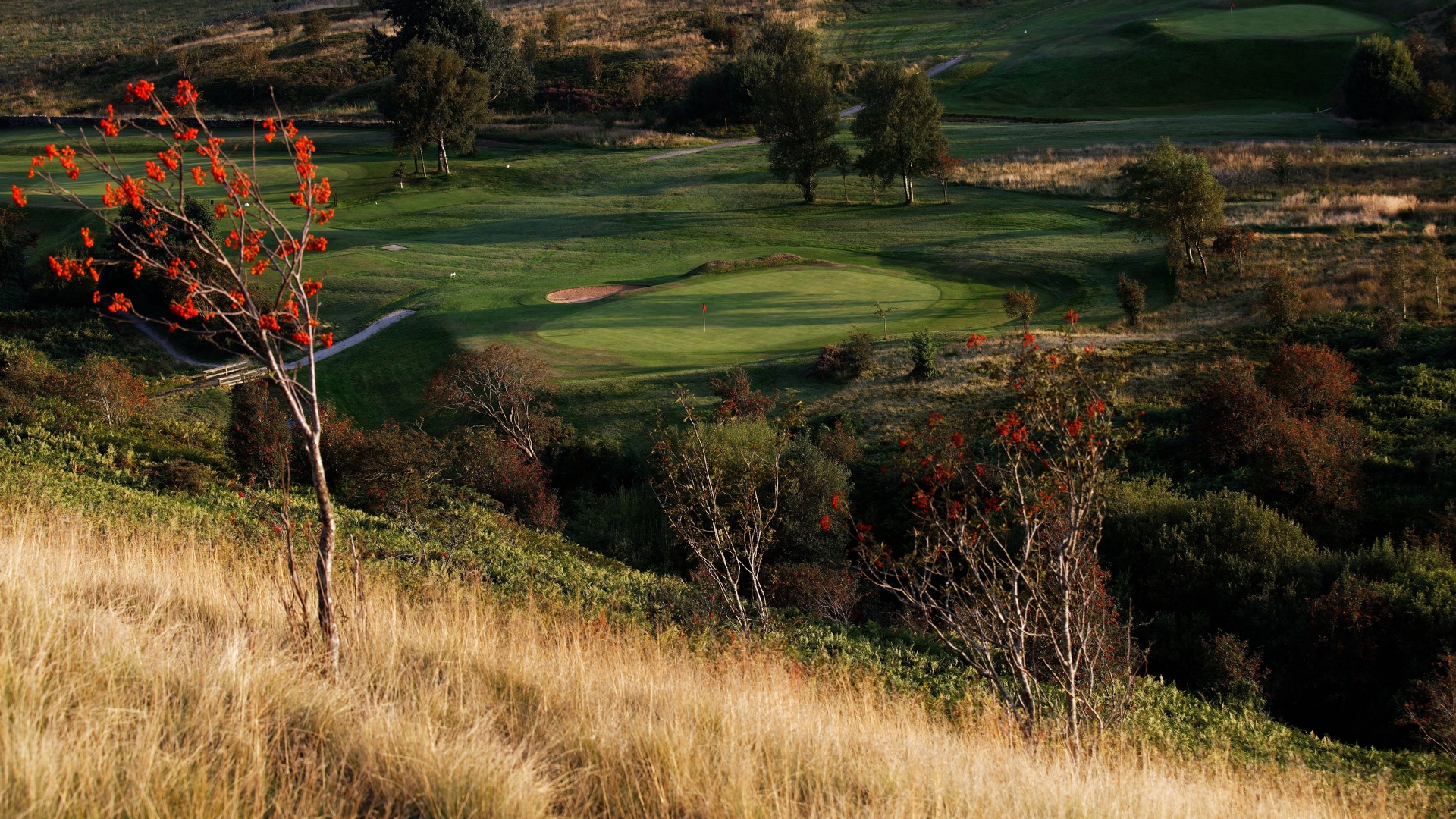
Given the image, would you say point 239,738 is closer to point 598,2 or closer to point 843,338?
point 843,338

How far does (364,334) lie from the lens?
35.0 m

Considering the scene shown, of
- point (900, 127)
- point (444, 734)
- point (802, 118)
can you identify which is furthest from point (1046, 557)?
point (802, 118)

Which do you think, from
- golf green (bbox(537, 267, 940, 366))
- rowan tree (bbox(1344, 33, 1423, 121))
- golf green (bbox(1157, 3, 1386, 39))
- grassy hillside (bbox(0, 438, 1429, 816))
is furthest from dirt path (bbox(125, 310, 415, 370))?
golf green (bbox(1157, 3, 1386, 39))

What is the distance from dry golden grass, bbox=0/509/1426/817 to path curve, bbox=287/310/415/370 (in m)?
27.6

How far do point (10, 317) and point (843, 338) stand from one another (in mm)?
32883

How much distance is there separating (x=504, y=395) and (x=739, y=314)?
1048 cm

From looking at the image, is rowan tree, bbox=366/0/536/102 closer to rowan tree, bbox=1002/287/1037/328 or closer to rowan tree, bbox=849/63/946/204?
rowan tree, bbox=849/63/946/204

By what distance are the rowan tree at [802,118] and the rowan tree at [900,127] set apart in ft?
7.68

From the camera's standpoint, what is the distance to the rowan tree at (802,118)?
5378cm

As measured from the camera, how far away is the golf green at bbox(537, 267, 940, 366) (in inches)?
1185

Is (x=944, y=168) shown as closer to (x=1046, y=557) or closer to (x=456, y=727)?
(x=1046, y=557)

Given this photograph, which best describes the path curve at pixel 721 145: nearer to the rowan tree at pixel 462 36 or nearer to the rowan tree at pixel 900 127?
the rowan tree at pixel 900 127

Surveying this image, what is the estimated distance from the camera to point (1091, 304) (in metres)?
33.7

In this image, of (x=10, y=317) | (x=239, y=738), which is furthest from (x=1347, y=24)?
(x=239, y=738)
